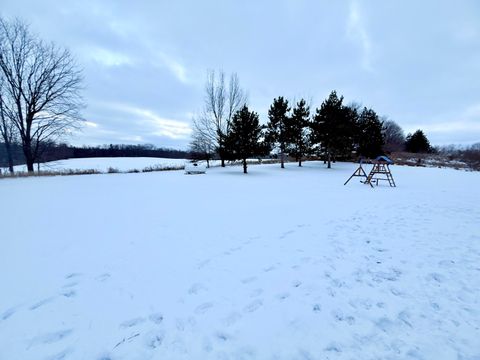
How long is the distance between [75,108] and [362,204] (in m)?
21.4

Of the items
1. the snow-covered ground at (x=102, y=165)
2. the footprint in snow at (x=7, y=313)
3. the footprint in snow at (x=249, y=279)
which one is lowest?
the footprint in snow at (x=249, y=279)

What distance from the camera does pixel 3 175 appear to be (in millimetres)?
13195

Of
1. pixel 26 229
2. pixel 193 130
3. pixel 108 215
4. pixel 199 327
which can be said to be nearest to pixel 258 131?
pixel 193 130

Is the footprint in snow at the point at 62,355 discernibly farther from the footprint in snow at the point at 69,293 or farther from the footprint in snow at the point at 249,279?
the footprint in snow at the point at 249,279

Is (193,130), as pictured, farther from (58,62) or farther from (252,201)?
(252,201)

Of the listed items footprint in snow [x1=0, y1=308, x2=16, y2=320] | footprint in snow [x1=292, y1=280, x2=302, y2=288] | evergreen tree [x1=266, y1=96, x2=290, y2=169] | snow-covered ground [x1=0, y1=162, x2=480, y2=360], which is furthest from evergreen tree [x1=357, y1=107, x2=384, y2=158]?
footprint in snow [x1=0, y1=308, x2=16, y2=320]

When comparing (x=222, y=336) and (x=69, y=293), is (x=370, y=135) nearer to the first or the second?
(x=222, y=336)

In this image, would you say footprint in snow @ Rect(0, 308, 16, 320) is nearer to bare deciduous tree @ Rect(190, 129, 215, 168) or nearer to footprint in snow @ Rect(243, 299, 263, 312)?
footprint in snow @ Rect(243, 299, 263, 312)

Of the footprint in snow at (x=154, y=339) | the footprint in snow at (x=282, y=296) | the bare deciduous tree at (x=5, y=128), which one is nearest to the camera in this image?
the footprint in snow at (x=154, y=339)

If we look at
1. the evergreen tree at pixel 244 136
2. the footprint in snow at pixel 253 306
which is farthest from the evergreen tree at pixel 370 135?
the footprint in snow at pixel 253 306

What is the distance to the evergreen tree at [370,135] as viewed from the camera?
85.7 ft

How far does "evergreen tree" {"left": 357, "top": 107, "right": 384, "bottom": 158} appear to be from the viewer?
26109mm

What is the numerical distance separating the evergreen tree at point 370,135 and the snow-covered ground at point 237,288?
23910 mm

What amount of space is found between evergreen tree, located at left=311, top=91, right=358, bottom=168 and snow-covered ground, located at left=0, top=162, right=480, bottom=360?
622 inches
